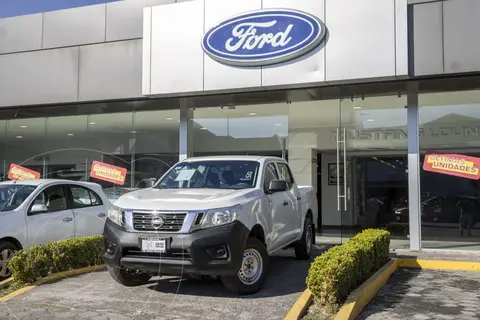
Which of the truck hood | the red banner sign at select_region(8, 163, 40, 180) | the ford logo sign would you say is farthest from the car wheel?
the red banner sign at select_region(8, 163, 40, 180)

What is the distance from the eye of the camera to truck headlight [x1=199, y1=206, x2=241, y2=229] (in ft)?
19.6

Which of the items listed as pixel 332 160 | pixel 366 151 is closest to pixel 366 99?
pixel 366 151

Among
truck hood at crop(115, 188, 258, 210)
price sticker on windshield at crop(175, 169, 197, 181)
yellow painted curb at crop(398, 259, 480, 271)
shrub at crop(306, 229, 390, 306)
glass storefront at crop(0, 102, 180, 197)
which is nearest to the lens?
shrub at crop(306, 229, 390, 306)

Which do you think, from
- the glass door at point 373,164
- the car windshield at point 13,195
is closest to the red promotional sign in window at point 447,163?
the glass door at point 373,164

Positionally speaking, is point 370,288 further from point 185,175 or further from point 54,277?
point 54,277

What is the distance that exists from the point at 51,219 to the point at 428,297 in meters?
6.10

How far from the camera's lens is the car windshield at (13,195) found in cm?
823

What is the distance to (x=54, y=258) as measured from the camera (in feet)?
25.1

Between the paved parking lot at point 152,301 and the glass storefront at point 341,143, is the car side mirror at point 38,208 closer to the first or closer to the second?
the paved parking lot at point 152,301

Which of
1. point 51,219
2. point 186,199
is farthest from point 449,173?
point 51,219

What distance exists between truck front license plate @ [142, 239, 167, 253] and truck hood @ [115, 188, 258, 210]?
39 centimetres

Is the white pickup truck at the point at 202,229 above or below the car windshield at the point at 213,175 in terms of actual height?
below

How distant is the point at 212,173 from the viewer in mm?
7512

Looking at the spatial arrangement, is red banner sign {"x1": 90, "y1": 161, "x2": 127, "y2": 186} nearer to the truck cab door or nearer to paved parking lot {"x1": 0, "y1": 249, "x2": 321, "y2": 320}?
paved parking lot {"x1": 0, "y1": 249, "x2": 321, "y2": 320}
